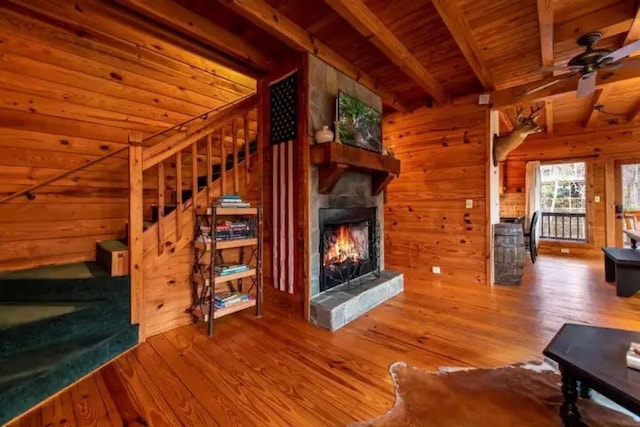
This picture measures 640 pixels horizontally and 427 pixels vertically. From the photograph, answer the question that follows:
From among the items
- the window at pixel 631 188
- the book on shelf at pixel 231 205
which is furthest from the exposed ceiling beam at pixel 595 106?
the book on shelf at pixel 231 205

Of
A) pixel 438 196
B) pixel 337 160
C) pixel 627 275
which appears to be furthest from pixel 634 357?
pixel 438 196

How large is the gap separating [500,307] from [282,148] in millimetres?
3014

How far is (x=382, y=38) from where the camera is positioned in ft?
8.93

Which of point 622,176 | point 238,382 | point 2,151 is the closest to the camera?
point 238,382

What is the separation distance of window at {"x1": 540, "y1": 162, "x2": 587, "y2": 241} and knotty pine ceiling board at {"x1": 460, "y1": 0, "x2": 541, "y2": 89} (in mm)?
4832

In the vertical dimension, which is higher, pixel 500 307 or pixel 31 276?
pixel 31 276

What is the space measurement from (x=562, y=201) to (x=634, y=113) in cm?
273

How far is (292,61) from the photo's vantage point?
10.0 ft

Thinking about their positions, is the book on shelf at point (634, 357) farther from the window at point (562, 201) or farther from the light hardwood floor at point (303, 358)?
the window at point (562, 201)

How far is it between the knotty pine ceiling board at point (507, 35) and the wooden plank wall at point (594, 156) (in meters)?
3.63

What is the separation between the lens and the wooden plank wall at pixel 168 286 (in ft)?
8.39

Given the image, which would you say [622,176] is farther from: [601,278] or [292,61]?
[292,61]

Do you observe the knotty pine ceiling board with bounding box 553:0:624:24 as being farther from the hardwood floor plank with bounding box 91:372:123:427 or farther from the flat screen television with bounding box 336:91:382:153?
the hardwood floor plank with bounding box 91:372:123:427

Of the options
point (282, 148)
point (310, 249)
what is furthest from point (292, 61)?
A: point (310, 249)
